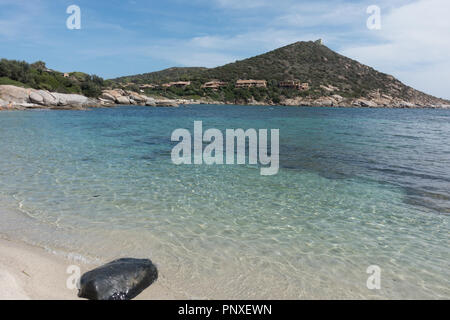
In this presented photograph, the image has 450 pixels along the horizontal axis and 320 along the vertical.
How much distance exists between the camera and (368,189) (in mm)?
9508

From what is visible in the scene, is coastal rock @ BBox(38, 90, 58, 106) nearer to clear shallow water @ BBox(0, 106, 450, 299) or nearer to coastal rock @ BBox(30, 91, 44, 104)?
coastal rock @ BBox(30, 91, 44, 104)

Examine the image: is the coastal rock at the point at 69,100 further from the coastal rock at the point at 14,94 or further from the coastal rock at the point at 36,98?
the coastal rock at the point at 14,94

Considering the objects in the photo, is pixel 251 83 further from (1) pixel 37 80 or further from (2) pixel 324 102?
(1) pixel 37 80

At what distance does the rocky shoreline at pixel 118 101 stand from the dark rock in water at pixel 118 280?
4847cm

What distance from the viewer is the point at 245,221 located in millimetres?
6840

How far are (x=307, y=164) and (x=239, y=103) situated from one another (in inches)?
4364

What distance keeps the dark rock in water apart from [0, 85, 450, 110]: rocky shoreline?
1908 inches

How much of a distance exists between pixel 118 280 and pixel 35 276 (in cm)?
139

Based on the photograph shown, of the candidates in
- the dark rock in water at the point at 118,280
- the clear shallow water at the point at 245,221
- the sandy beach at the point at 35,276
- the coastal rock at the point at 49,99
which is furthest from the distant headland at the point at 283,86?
the dark rock in water at the point at 118,280

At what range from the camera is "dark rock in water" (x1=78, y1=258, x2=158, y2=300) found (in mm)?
3861

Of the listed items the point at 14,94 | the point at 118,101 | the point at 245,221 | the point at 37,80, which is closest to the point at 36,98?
the point at 14,94

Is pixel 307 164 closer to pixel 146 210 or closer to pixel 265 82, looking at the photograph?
pixel 146 210

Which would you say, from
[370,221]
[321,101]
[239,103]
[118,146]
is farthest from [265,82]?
[370,221]

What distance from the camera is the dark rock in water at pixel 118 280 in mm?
3861
